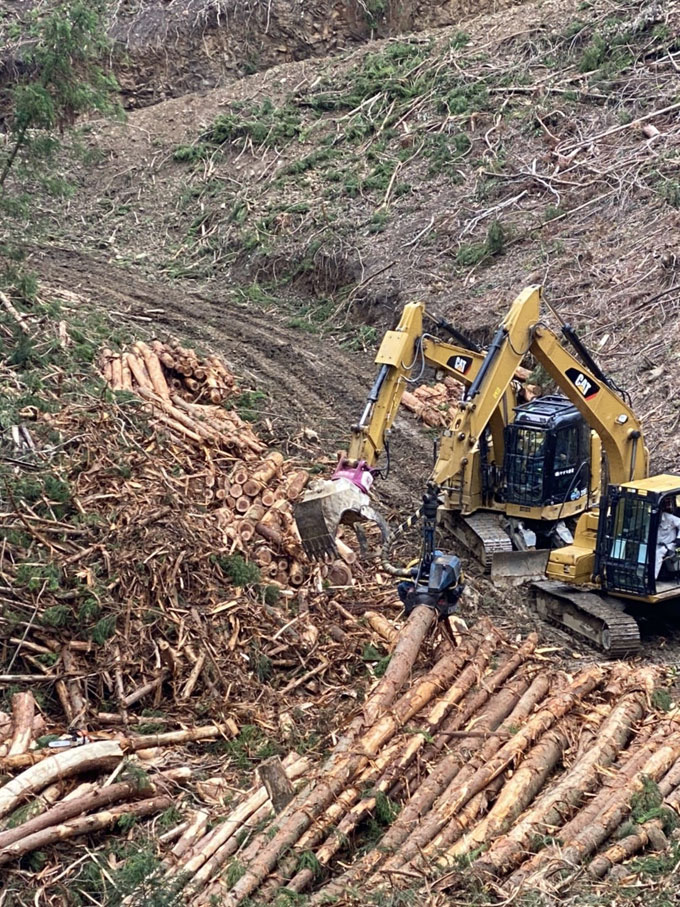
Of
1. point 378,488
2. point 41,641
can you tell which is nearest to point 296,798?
point 41,641

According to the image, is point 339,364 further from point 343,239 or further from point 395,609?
point 395,609

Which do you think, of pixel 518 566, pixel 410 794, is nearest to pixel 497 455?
pixel 518 566

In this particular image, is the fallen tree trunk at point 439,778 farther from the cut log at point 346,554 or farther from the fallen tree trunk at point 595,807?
the cut log at point 346,554

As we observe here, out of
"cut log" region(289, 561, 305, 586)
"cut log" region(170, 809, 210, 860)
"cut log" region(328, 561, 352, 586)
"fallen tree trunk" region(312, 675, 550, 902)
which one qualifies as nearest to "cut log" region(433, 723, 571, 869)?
"fallen tree trunk" region(312, 675, 550, 902)

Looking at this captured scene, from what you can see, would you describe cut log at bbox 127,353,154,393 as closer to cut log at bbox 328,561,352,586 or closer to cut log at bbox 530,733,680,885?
cut log at bbox 328,561,352,586

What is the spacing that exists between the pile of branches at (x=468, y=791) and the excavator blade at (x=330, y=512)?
137cm

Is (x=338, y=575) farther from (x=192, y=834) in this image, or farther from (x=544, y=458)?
(x=192, y=834)

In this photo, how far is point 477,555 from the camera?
16.5 m

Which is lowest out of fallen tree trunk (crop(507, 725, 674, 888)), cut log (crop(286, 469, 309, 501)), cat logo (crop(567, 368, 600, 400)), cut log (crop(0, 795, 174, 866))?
cut log (crop(0, 795, 174, 866))

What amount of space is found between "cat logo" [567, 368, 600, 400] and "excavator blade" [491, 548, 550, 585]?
8.67 feet

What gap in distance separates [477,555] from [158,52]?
24741mm

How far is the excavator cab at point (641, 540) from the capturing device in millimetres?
13547

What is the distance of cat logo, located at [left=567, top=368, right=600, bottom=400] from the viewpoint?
1414cm

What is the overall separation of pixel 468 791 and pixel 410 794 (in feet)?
1.73
